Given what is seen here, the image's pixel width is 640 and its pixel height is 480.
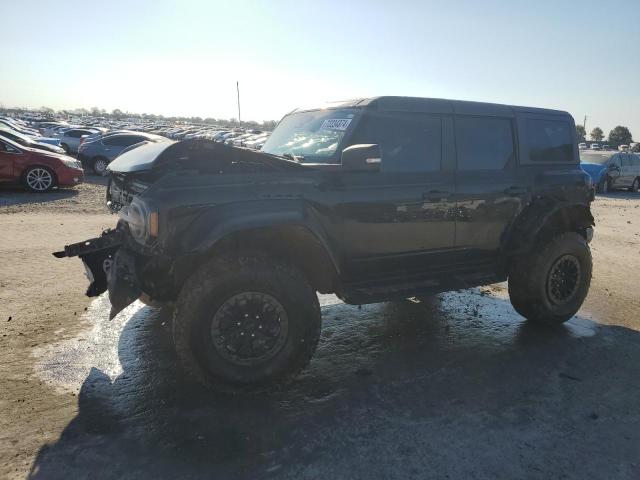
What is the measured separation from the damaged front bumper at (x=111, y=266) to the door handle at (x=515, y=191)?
11.2ft

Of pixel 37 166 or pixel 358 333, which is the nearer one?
pixel 358 333

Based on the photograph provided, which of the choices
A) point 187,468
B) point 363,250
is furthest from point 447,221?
point 187,468

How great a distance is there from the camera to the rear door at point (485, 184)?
4.59m

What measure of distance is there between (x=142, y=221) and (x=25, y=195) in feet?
36.2

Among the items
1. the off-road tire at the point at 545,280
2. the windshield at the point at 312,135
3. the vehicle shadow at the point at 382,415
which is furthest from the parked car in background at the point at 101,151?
the off-road tire at the point at 545,280

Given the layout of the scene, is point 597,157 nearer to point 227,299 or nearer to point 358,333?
point 358,333

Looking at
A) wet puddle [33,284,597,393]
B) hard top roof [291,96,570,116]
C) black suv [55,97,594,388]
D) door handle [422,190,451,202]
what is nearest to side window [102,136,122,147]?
wet puddle [33,284,597,393]

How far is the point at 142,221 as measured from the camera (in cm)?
338

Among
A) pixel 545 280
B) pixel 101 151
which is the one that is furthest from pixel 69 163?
pixel 545 280

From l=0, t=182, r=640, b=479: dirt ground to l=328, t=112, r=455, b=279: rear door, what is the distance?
913 millimetres

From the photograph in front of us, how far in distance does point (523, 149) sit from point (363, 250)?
2.20m

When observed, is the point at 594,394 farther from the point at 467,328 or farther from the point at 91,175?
the point at 91,175

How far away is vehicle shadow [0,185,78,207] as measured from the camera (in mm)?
11625

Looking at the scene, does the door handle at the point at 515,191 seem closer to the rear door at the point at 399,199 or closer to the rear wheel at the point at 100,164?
the rear door at the point at 399,199
